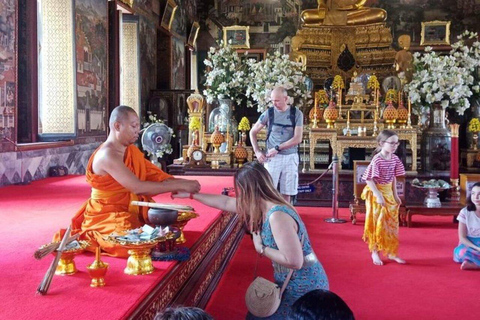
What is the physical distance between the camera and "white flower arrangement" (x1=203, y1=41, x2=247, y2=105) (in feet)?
35.1

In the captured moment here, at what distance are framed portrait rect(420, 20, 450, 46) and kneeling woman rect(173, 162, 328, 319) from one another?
1503 centimetres

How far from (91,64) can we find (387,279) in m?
6.75

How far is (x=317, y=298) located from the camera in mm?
1511

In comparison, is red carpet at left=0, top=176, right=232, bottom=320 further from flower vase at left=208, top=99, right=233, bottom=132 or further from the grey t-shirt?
flower vase at left=208, top=99, right=233, bottom=132

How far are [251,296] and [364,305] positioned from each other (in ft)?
5.29

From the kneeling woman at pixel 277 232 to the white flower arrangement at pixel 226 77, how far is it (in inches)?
319

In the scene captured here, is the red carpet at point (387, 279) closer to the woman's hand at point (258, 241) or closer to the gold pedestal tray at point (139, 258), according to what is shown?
the gold pedestal tray at point (139, 258)

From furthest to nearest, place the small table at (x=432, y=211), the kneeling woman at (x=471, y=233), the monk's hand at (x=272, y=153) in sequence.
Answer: the small table at (x=432, y=211)
the monk's hand at (x=272, y=153)
the kneeling woman at (x=471, y=233)

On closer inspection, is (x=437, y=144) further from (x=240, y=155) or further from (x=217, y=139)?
(x=217, y=139)

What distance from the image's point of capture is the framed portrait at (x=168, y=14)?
46.2 feet

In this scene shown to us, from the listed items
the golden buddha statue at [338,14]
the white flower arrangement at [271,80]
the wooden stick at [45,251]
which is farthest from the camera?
the golden buddha statue at [338,14]

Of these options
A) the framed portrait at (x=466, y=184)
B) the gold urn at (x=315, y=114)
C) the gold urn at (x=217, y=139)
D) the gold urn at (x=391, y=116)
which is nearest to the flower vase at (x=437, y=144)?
the gold urn at (x=391, y=116)

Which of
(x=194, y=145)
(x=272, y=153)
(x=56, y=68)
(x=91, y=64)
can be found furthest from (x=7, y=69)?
(x=272, y=153)

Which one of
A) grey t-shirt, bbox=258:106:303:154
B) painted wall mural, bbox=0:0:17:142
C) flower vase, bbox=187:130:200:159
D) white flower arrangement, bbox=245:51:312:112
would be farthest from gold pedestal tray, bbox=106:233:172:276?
white flower arrangement, bbox=245:51:312:112
